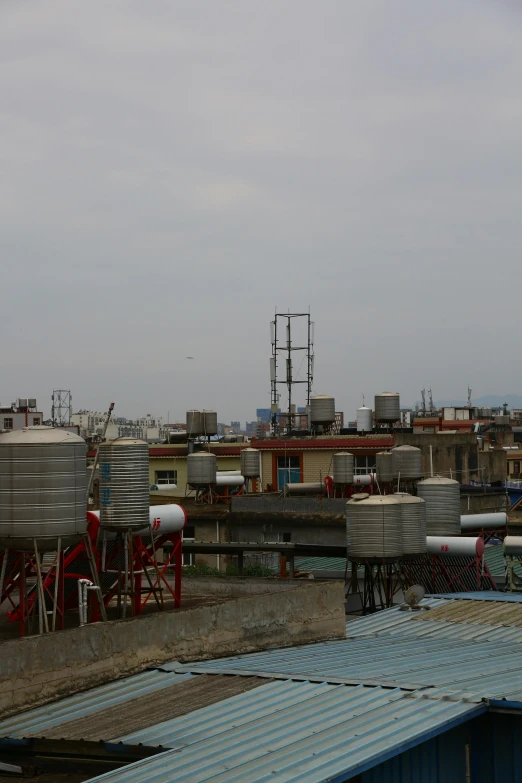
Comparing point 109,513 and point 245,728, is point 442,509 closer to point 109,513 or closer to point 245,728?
point 109,513

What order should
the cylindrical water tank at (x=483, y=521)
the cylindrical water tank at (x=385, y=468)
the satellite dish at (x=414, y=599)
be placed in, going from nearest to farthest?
1. the satellite dish at (x=414, y=599)
2. the cylindrical water tank at (x=483, y=521)
3. the cylindrical water tank at (x=385, y=468)

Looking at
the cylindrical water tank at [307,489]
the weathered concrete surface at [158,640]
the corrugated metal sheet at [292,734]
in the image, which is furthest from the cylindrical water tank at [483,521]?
the corrugated metal sheet at [292,734]

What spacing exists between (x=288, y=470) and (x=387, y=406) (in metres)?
6.91

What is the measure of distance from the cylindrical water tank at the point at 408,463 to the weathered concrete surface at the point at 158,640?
26.2 metres

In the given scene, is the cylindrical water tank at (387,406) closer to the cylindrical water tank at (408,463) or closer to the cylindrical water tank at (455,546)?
the cylindrical water tank at (408,463)

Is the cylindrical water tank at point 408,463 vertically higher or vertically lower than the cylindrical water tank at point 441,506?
higher

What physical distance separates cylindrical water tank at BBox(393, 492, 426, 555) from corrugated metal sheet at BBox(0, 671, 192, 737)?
16.5 m

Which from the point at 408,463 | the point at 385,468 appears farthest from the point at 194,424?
the point at 408,463

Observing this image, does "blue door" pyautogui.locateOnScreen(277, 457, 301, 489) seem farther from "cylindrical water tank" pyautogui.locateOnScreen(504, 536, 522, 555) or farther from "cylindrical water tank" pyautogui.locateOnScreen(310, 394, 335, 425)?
"cylindrical water tank" pyautogui.locateOnScreen(504, 536, 522, 555)

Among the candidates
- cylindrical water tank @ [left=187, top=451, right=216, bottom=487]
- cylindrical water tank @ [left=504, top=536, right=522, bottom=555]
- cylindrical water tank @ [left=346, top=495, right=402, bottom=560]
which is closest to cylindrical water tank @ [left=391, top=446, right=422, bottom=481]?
cylindrical water tank @ [left=187, top=451, right=216, bottom=487]

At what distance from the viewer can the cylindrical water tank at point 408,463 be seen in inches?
1918

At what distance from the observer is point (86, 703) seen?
15.5 m

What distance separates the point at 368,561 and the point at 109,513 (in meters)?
13.3

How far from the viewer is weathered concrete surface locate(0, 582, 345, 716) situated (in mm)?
15320
